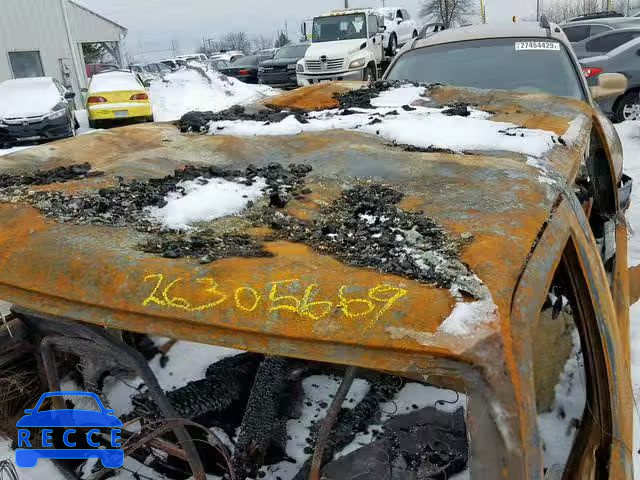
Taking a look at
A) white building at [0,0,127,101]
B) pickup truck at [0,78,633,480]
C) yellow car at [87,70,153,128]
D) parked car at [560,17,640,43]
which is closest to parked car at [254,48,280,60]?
white building at [0,0,127,101]

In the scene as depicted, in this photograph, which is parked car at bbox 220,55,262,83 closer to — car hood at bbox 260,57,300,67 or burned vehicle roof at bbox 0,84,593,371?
car hood at bbox 260,57,300,67

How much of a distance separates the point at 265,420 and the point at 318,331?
1.30m

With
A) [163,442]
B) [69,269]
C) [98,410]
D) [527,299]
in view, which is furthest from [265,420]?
[527,299]

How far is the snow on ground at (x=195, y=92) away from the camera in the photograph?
583 inches

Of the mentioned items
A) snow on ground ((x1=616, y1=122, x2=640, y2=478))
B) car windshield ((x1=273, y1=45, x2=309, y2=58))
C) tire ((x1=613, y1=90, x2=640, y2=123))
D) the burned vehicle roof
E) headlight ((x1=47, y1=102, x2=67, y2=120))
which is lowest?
snow on ground ((x1=616, y1=122, x2=640, y2=478))

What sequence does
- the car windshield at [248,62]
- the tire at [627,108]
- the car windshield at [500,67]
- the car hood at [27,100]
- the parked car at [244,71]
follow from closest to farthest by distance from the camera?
the car windshield at [500,67], the tire at [627,108], the car hood at [27,100], the parked car at [244,71], the car windshield at [248,62]

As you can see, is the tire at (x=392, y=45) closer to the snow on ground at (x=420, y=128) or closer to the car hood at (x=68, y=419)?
the snow on ground at (x=420, y=128)

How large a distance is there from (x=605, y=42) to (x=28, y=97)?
12.3 meters

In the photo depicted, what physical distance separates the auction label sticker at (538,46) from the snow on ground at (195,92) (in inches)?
451

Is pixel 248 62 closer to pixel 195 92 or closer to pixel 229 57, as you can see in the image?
pixel 195 92

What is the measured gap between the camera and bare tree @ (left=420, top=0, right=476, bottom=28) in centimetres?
3014

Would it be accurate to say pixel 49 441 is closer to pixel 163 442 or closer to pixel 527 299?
pixel 163 442

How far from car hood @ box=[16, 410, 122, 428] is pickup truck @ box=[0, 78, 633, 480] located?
0.14 meters

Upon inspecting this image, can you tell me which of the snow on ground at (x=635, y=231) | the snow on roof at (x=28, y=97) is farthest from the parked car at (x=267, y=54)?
the snow on ground at (x=635, y=231)
